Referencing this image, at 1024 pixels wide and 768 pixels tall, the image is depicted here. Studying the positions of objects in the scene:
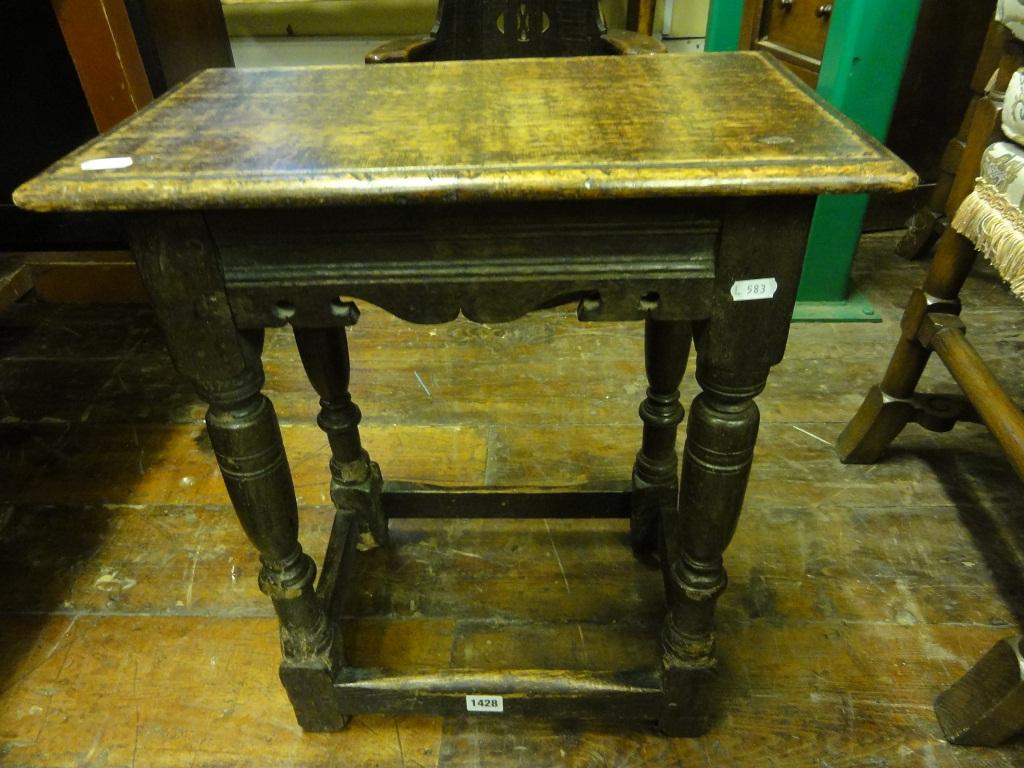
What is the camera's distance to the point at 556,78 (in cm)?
84

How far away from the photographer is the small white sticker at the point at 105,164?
0.58 meters

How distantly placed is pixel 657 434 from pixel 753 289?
0.48 meters

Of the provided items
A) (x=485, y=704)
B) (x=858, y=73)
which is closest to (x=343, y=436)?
(x=485, y=704)

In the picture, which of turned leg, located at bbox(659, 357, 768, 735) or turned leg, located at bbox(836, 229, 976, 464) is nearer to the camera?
turned leg, located at bbox(659, 357, 768, 735)

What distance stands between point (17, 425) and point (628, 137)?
4.81 feet

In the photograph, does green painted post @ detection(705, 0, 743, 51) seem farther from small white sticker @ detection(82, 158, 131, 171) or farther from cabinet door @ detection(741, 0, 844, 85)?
small white sticker @ detection(82, 158, 131, 171)

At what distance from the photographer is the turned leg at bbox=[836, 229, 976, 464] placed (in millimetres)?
1142

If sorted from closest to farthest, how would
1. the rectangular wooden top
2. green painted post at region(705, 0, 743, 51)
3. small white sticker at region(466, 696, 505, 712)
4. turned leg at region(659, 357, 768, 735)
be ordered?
the rectangular wooden top
turned leg at region(659, 357, 768, 735)
small white sticker at region(466, 696, 505, 712)
green painted post at region(705, 0, 743, 51)

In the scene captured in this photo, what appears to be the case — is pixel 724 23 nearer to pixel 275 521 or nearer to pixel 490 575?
pixel 490 575

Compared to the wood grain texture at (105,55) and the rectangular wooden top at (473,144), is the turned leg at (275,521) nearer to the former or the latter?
the rectangular wooden top at (473,144)

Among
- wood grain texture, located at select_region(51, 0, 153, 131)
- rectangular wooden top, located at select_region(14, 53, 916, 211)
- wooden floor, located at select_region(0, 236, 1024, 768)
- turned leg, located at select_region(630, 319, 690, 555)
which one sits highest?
rectangular wooden top, located at select_region(14, 53, 916, 211)

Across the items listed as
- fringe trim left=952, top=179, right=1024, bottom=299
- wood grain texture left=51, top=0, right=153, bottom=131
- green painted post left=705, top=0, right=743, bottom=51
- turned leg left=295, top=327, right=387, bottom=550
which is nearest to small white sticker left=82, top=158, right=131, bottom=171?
turned leg left=295, top=327, right=387, bottom=550

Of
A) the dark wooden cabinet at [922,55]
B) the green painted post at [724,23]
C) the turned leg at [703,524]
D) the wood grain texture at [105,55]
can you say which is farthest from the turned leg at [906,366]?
the wood grain texture at [105,55]

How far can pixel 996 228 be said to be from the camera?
97 centimetres
